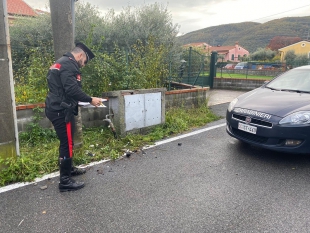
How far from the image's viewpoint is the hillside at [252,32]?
216 ft

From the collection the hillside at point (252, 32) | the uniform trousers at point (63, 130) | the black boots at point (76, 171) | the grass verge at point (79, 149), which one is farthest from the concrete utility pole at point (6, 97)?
the hillside at point (252, 32)

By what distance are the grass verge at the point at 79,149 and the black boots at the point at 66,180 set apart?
527 mm

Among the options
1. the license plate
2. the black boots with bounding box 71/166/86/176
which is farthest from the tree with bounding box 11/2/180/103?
the license plate

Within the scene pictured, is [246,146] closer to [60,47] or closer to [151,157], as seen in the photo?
[151,157]

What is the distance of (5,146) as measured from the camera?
3428 millimetres

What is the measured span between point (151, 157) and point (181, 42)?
839cm

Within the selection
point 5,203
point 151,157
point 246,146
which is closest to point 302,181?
point 246,146

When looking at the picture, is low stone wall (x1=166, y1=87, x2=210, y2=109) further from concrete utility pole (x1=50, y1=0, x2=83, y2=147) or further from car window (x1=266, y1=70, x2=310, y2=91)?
→ concrete utility pole (x1=50, y1=0, x2=83, y2=147)

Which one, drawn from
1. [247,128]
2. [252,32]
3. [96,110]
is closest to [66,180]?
[96,110]

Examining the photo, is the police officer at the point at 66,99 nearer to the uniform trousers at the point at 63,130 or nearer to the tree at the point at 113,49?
the uniform trousers at the point at 63,130

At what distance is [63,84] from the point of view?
296cm

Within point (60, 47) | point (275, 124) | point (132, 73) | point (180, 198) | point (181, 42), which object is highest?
point (181, 42)

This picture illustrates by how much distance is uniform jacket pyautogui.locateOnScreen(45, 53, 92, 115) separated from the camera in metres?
2.96

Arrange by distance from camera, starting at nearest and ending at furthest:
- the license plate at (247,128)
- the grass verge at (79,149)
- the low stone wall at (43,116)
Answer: the grass verge at (79,149), the license plate at (247,128), the low stone wall at (43,116)
